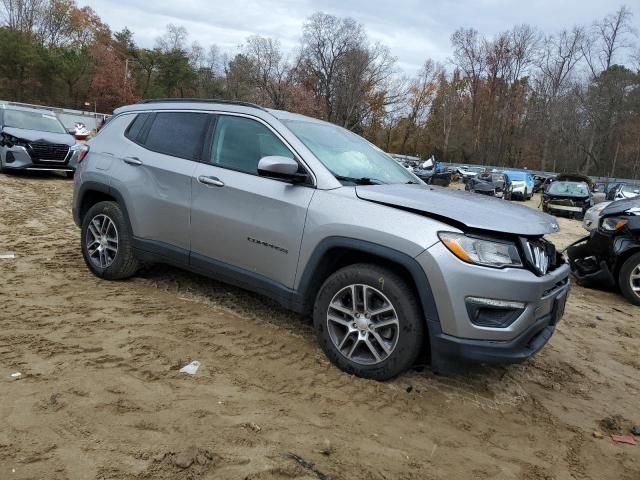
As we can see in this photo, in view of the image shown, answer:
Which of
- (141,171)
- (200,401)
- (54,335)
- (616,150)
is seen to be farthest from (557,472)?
(616,150)

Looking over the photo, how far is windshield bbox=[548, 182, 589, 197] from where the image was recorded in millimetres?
20186

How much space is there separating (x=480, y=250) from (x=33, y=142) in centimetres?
1196

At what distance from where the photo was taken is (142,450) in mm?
2527

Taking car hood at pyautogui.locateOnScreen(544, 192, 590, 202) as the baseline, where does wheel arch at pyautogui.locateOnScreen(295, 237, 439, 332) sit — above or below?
below

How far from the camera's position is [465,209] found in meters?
3.32

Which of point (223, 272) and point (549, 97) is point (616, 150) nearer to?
point (549, 97)

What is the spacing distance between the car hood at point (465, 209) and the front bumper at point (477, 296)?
0.23m

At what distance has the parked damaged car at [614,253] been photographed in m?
6.40

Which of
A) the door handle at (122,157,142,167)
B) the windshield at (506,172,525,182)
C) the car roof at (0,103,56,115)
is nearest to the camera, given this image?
the door handle at (122,157,142,167)

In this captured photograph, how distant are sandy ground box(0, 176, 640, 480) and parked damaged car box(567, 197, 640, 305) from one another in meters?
1.90

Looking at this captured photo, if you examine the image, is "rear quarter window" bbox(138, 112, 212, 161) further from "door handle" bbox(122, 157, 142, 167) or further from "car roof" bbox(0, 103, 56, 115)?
"car roof" bbox(0, 103, 56, 115)

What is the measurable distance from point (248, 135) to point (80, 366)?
204 cm

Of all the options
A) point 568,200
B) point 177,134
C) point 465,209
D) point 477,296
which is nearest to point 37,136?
point 177,134

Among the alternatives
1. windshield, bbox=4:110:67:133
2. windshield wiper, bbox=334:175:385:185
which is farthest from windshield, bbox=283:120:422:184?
windshield, bbox=4:110:67:133
